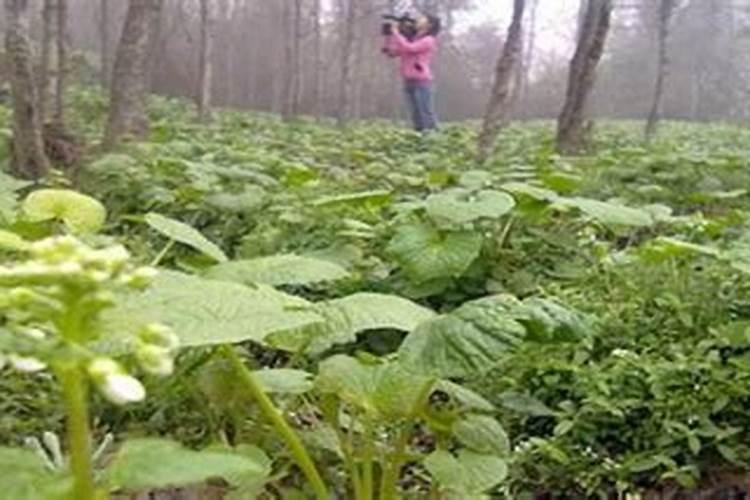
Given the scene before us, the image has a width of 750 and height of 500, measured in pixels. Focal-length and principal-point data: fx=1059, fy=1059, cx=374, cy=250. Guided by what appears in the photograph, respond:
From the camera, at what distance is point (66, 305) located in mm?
915

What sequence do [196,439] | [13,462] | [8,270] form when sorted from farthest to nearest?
[196,439] → [13,462] → [8,270]

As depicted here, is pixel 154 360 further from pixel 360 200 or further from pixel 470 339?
pixel 360 200

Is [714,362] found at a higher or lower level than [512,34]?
lower

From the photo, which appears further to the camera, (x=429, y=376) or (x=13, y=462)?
(x=429, y=376)

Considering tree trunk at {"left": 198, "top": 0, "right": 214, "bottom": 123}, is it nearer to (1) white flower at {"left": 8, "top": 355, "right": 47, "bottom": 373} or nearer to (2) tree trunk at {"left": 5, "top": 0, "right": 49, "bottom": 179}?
(2) tree trunk at {"left": 5, "top": 0, "right": 49, "bottom": 179}

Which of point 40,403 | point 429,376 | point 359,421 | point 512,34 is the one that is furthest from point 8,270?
point 512,34

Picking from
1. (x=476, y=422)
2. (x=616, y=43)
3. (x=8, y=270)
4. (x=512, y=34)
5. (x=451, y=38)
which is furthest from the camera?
(x=616, y=43)

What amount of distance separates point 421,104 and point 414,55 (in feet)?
2.18

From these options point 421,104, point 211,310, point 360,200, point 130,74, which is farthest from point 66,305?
point 421,104

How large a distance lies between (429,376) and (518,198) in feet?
7.45

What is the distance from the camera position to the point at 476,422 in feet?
6.31

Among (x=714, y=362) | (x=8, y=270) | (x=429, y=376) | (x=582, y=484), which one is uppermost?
(x=8, y=270)

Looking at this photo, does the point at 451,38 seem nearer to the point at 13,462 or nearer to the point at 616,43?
the point at 616,43

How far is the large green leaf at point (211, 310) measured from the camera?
1.34 meters
